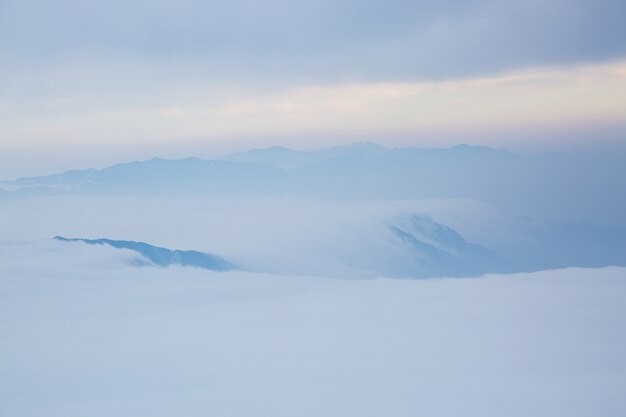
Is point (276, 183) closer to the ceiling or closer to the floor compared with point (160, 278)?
closer to the ceiling

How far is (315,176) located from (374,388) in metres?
65.6

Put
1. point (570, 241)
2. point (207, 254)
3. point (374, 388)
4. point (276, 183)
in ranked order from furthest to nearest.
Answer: point (276, 183) → point (570, 241) → point (207, 254) → point (374, 388)

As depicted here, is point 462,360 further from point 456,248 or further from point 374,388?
point 456,248

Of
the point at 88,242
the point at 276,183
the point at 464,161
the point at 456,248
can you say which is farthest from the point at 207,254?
the point at 464,161

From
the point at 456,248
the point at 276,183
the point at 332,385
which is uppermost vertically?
the point at 276,183

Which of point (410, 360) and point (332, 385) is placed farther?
point (410, 360)

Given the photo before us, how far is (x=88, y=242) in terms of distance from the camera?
83.4ft

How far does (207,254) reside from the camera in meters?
27.6

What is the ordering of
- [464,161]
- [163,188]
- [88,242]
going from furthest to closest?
[464,161] < [163,188] < [88,242]

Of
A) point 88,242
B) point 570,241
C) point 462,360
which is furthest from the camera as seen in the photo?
point 570,241

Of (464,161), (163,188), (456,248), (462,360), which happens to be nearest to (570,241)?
(456,248)

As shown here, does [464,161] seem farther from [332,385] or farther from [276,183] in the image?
[332,385]

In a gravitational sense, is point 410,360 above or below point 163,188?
below

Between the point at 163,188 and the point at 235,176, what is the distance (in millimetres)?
18401
